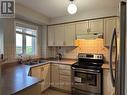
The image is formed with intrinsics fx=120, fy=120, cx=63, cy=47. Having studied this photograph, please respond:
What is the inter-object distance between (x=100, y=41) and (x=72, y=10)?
1.51m

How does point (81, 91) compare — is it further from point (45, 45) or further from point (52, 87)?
point (45, 45)

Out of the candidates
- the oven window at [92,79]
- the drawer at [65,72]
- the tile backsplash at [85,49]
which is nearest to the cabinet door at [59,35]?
the tile backsplash at [85,49]

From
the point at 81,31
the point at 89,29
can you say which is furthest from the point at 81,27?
the point at 89,29

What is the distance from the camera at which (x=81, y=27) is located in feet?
12.1

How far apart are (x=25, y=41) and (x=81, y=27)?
6.11ft

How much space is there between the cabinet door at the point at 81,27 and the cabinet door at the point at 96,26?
153 mm

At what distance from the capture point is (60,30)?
4.13 m

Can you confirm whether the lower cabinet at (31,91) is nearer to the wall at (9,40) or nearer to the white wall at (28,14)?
the wall at (9,40)

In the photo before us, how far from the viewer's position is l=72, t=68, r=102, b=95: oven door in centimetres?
303

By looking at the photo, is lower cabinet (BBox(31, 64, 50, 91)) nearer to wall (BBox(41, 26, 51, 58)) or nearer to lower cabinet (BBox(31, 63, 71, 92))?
lower cabinet (BBox(31, 63, 71, 92))

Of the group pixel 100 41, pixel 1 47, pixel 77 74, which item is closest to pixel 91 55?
pixel 100 41

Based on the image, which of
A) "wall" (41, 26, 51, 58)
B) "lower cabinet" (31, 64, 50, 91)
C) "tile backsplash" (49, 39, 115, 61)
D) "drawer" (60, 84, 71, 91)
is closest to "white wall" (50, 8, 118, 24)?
"wall" (41, 26, 51, 58)

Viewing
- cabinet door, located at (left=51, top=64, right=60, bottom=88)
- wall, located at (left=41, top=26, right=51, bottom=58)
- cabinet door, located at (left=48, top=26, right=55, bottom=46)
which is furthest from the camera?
wall, located at (left=41, top=26, right=51, bottom=58)

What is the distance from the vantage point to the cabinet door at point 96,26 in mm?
3377
